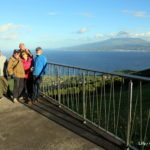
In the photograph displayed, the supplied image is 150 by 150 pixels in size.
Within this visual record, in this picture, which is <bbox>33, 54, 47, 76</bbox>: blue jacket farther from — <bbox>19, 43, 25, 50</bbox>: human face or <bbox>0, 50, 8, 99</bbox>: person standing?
<bbox>0, 50, 8, 99</bbox>: person standing

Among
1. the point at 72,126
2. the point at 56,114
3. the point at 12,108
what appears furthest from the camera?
the point at 12,108

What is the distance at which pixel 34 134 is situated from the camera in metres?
3.96

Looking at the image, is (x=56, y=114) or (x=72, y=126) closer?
(x=72, y=126)

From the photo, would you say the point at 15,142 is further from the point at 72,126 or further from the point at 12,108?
the point at 12,108

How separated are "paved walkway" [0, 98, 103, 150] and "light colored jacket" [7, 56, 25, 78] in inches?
55.5

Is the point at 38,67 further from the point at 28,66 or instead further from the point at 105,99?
the point at 105,99

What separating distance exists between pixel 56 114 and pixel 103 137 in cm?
169

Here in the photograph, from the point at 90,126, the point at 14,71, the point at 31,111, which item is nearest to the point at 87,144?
the point at 90,126

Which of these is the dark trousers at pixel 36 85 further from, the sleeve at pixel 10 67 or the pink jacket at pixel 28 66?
the sleeve at pixel 10 67

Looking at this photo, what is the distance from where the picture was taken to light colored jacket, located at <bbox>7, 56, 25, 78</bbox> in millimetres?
5918

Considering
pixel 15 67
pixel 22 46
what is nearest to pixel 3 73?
pixel 15 67

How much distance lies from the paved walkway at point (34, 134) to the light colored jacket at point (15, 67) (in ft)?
4.63

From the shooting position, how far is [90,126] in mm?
4301

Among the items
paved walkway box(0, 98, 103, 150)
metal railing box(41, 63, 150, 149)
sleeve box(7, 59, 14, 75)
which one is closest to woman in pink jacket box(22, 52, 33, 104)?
sleeve box(7, 59, 14, 75)
